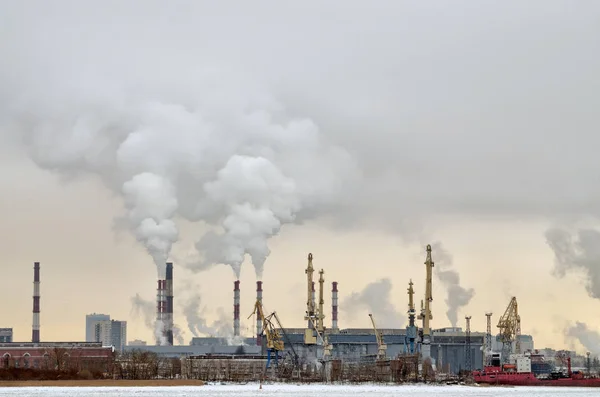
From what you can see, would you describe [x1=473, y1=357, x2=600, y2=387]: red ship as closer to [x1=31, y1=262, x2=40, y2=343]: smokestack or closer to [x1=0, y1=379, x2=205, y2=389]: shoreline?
[x1=0, y1=379, x2=205, y2=389]: shoreline

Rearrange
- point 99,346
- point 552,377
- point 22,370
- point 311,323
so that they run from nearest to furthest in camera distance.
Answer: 1. point 22,370
2. point 552,377
3. point 99,346
4. point 311,323

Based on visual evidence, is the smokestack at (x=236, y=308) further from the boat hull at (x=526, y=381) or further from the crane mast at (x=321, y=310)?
the boat hull at (x=526, y=381)

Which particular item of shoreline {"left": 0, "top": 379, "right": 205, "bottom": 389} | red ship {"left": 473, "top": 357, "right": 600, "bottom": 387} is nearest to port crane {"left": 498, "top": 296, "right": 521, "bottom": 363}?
red ship {"left": 473, "top": 357, "right": 600, "bottom": 387}

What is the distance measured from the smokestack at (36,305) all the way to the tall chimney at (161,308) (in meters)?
16.5

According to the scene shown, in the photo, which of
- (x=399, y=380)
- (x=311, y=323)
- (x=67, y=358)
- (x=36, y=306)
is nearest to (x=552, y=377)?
(x=399, y=380)

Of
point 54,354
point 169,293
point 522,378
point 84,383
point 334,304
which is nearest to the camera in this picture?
point 84,383

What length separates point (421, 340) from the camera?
153 meters

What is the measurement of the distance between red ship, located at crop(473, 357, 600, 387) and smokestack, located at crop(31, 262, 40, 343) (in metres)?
60.3

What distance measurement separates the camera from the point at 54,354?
5738 inches

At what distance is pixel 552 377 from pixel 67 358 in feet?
188

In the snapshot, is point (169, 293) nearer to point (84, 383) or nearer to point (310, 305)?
point (310, 305)

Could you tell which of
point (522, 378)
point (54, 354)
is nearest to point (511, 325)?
point (522, 378)

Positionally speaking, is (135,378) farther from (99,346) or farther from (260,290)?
(260,290)

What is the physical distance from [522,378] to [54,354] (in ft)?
187
